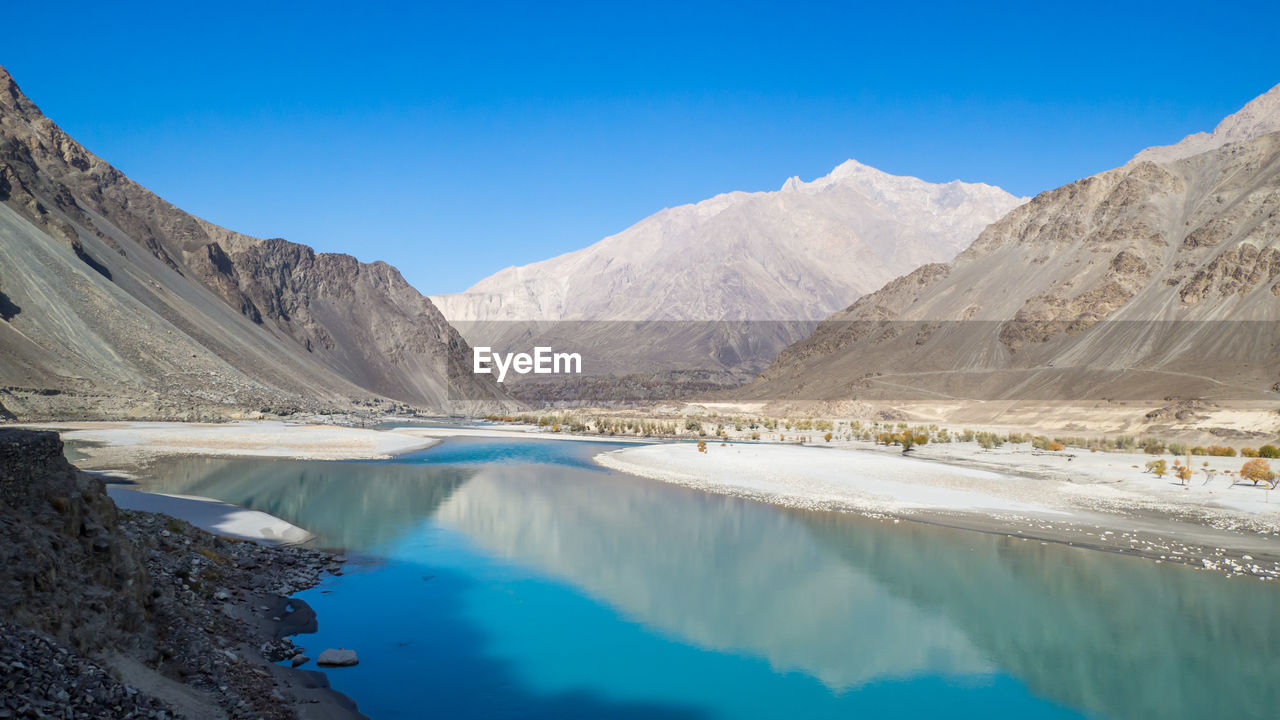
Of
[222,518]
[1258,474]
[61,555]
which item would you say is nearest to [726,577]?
[222,518]

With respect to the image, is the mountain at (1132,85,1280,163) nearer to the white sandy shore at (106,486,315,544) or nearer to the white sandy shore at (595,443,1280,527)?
the white sandy shore at (595,443,1280,527)

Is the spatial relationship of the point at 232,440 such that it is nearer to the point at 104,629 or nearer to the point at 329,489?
the point at 329,489

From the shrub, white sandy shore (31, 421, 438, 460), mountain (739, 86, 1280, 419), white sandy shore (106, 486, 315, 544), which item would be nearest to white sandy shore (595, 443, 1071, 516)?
the shrub

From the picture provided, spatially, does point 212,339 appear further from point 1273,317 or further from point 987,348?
point 1273,317

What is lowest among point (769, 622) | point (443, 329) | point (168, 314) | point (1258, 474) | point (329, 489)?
point (769, 622)

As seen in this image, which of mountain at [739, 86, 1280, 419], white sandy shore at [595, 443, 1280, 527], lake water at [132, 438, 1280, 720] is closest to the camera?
lake water at [132, 438, 1280, 720]
